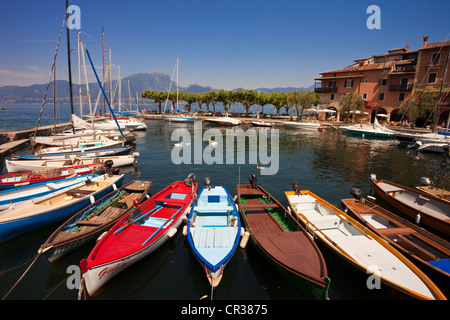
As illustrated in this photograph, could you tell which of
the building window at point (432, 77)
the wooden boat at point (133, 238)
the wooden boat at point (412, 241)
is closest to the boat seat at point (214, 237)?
the wooden boat at point (133, 238)

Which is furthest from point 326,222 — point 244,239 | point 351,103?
point 351,103

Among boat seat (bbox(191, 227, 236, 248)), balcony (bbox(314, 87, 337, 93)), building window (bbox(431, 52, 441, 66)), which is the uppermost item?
building window (bbox(431, 52, 441, 66))

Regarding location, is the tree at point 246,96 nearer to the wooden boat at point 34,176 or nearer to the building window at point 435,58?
the building window at point 435,58

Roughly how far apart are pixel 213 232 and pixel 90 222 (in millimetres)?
6736

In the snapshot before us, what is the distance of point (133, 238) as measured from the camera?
1055cm

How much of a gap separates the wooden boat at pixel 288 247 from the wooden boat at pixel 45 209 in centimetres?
1063

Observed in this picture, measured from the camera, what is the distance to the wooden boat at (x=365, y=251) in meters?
8.05

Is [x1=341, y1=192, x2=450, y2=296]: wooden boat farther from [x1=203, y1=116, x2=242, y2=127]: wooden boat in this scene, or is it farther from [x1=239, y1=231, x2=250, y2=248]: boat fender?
[x1=203, y1=116, x2=242, y2=127]: wooden boat

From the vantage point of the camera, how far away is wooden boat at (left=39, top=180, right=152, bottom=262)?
1014 cm

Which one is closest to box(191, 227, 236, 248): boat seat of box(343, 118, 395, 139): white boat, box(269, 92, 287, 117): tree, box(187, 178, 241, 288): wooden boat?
box(187, 178, 241, 288): wooden boat

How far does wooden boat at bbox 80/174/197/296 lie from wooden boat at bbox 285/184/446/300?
24.9ft

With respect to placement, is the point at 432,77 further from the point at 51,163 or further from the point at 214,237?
the point at 51,163
